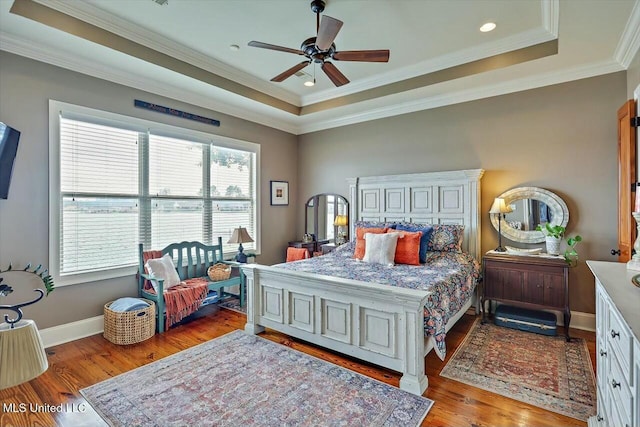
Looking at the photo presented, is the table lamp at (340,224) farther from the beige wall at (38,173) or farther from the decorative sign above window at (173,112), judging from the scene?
the beige wall at (38,173)

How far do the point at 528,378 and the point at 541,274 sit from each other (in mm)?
1271

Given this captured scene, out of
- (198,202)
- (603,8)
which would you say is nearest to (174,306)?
(198,202)

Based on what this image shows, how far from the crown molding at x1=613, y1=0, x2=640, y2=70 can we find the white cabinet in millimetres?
2036

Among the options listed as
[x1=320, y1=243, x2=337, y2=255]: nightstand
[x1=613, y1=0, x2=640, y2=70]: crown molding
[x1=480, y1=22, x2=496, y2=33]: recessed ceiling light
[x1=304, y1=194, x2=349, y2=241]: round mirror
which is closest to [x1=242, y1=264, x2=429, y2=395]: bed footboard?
[x1=320, y1=243, x2=337, y2=255]: nightstand

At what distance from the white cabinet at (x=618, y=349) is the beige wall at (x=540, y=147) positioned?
1881 mm

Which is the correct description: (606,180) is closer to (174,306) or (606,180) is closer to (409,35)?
(409,35)

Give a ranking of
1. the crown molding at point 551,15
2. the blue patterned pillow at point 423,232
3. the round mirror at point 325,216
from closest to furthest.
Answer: the crown molding at point 551,15 → the blue patterned pillow at point 423,232 → the round mirror at point 325,216

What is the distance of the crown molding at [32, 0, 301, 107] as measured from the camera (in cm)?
272

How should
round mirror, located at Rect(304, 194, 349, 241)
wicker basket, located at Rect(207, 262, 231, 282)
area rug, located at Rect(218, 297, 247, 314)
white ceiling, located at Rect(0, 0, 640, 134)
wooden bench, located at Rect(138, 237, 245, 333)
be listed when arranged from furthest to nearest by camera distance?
1. round mirror, located at Rect(304, 194, 349, 241)
2. area rug, located at Rect(218, 297, 247, 314)
3. wicker basket, located at Rect(207, 262, 231, 282)
4. wooden bench, located at Rect(138, 237, 245, 333)
5. white ceiling, located at Rect(0, 0, 640, 134)

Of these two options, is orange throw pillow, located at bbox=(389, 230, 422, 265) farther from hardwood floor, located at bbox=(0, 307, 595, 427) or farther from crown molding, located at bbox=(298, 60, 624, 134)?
crown molding, located at bbox=(298, 60, 624, 134)

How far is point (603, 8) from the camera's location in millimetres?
2422

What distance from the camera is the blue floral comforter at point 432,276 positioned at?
2.43 m

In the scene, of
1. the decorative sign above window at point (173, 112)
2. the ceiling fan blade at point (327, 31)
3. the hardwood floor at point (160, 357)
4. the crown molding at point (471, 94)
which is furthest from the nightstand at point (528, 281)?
the decorative sign above window at point (173, 112)

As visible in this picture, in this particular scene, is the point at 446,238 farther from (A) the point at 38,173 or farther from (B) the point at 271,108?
(A) the point at 38,173
